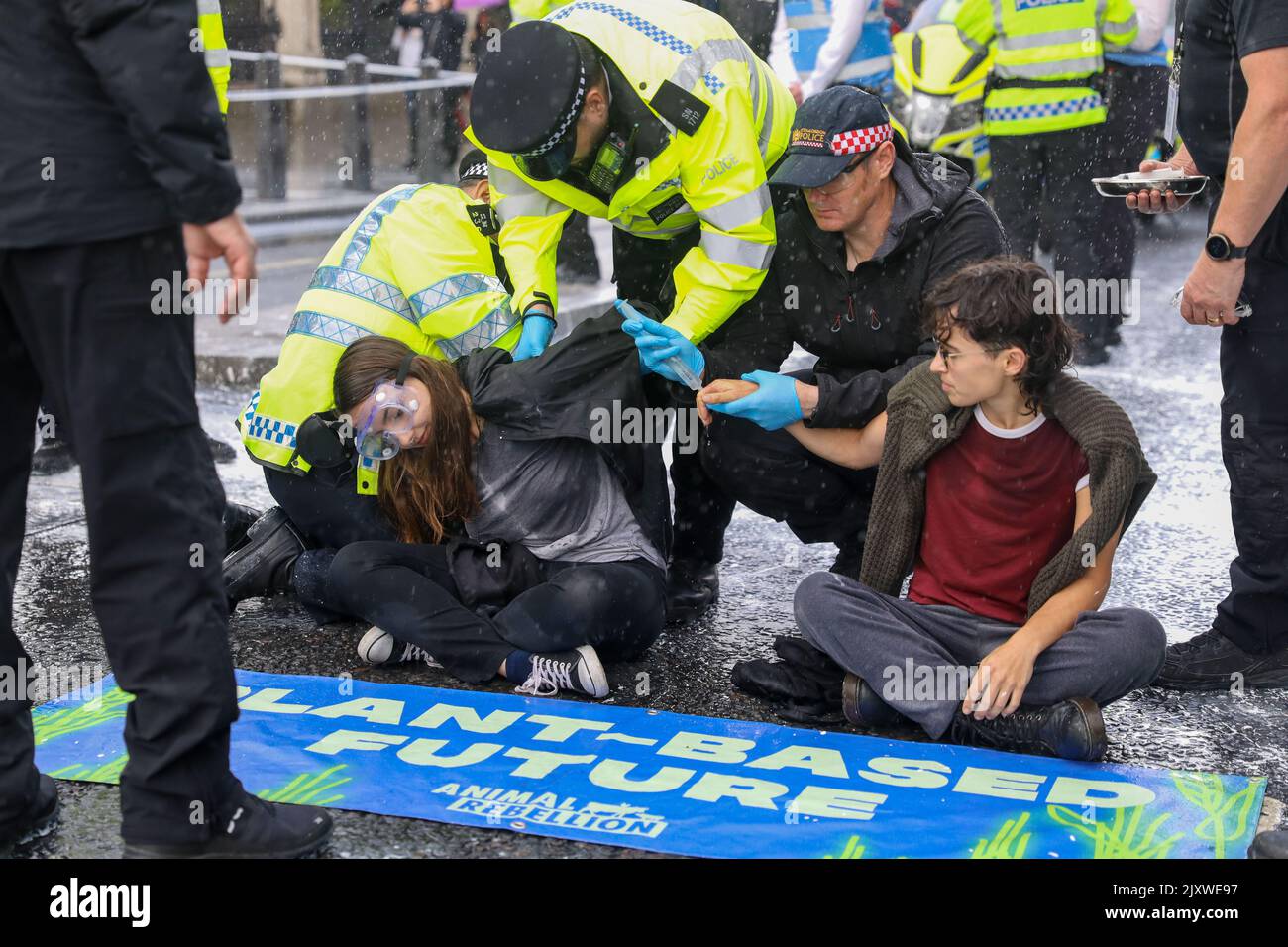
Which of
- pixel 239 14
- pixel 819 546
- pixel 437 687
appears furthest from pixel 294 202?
pixel 437 687

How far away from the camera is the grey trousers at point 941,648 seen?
124 inches

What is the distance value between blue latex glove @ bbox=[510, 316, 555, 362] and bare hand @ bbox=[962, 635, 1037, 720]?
1460 mm

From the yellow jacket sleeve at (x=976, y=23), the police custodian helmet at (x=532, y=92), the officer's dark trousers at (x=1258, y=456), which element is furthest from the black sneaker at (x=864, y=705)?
the yellow jacket sleeve at (x=976, y=23)

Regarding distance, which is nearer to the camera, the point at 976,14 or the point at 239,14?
the point at 976,14

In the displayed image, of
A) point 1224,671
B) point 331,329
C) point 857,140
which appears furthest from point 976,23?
point 1224,671

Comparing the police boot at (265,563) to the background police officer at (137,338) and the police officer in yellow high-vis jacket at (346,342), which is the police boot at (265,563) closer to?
the police officer in yellow high-vis jacket at (346,342)

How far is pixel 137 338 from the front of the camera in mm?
2416

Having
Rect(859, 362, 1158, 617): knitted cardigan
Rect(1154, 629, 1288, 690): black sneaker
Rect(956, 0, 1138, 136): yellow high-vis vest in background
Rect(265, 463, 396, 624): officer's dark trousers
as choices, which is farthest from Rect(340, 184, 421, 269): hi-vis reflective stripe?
Rect(956, 0, 1138, 136): yellow high-vis vest in background

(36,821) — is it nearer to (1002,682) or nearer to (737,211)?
(1002,682)

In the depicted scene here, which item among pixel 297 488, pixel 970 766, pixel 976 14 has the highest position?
pixel 976 14

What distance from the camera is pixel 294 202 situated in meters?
11.9

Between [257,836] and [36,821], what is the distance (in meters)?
0.49
